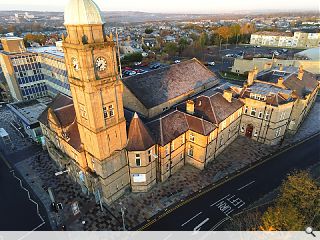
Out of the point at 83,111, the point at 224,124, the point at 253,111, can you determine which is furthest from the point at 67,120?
the point at 253,111

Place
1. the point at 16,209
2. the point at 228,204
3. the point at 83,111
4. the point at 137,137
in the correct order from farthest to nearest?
the point at 16,209 < the point at 228,204 < the point at 137,137 < the point at 83,111

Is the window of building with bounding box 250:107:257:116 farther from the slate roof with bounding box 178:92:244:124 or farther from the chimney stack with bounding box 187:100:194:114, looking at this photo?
the chimney stack with bounding box 187:100:194:114

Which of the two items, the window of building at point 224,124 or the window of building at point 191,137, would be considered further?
the window of building at point 224,124

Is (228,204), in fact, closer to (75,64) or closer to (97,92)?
(97,92)

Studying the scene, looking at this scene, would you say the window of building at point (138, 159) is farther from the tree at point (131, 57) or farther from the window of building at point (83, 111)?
the tree at point (131, 57)

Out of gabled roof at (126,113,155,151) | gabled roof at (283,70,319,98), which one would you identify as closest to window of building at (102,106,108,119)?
gabled roof at (126,113,155,151)

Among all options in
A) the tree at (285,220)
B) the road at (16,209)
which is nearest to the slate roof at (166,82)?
the road at (16,209)
